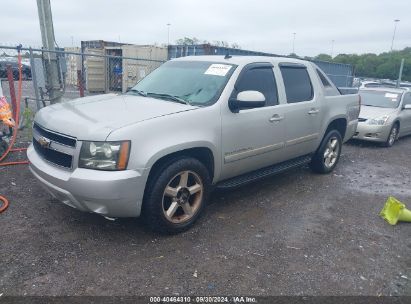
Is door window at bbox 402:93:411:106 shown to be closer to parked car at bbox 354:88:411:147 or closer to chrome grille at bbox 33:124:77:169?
parked car at bbox 354:88:411:147

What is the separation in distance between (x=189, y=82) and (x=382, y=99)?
7242 mm

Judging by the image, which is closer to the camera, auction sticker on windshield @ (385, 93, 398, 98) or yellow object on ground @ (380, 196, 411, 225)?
yellow object on ground @ (380, 196, 411, 225)

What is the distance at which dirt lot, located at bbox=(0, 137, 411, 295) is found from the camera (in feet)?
9.53

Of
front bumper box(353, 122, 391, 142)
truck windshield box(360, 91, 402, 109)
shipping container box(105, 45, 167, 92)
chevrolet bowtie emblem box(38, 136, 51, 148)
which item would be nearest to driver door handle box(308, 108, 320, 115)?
chevrolet bowtie emblem box(38, 136, 51, 148)

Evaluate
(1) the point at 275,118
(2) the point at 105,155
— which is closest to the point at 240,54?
(1) the point at 275,118

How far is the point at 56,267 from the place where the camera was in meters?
3.03

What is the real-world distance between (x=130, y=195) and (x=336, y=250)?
7.04 ft

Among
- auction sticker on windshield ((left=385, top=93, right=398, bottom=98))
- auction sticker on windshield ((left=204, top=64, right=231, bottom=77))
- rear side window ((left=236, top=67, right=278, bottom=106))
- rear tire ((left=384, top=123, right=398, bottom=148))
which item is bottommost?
rear tire ((left=384, top=123, right=398, bottom=148))

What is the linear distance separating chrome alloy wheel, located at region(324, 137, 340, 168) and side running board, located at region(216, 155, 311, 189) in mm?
578

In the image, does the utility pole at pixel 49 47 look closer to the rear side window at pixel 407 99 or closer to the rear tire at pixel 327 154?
the rear tire at pixel 327 154

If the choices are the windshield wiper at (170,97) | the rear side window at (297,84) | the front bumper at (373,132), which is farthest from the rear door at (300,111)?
the front bumper at (373,132)

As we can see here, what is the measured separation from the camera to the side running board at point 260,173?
13.6 feet

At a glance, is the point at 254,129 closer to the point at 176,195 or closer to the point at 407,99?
the point at 176,195

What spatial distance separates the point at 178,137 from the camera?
3414 mm
